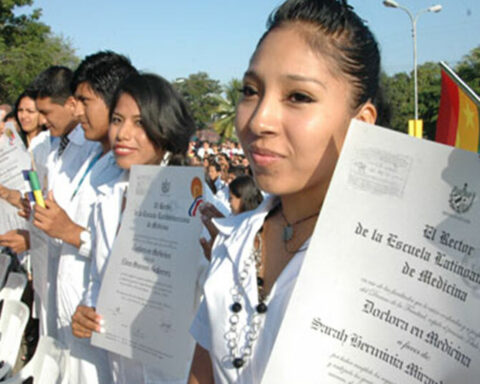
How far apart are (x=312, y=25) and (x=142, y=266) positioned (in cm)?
98

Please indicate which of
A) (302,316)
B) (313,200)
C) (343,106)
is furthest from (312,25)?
(302,316)

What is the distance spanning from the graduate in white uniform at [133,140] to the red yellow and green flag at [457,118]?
42.0 inches

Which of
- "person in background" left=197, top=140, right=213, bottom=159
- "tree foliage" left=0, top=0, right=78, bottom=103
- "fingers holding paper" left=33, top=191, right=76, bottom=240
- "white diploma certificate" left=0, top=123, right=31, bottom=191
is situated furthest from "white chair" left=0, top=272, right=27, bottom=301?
"tree foliage" left=0, top=0, right=78, bottom=103

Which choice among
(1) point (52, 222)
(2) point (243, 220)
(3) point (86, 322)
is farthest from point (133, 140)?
(2) point (243, 220)

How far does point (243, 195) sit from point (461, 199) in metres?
3.88

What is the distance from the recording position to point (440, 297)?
672 millimetres

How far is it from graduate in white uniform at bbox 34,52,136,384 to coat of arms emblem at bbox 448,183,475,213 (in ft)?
5.98

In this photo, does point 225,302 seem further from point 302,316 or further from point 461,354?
point 461,354

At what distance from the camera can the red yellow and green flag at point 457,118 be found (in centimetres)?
145

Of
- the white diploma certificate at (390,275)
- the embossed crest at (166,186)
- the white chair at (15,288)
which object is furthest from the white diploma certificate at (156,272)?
the white chair at (15,288)

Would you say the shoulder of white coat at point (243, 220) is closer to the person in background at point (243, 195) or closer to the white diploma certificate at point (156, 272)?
the white diploma certificate at point (156, 272)

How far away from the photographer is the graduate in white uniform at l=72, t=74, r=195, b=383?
6.55 ft

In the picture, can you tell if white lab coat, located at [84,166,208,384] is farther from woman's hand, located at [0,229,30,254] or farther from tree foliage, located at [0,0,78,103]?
tree foliage, located at [0,0,78,103]

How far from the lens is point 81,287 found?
2.28 m
